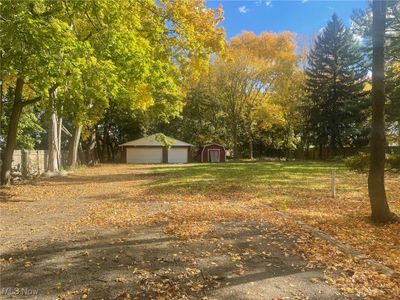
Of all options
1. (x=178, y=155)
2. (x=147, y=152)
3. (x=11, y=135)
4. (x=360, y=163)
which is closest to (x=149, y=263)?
(x=360, y=163)

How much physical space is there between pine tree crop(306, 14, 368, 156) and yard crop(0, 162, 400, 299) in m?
29.9

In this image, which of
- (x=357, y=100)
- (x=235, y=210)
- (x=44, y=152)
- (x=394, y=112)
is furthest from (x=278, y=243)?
(x=357, y=100)

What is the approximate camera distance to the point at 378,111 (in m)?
7.96

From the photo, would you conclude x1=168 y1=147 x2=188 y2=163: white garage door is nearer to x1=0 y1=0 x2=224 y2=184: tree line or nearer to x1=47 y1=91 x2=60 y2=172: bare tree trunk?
x1=47 y1=91 x2=60 y2=172: bare tree trunk

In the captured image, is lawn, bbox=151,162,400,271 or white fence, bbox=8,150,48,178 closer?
lawn, bbox=151,162,400,271

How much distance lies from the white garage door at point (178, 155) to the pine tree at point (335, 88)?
1500cm

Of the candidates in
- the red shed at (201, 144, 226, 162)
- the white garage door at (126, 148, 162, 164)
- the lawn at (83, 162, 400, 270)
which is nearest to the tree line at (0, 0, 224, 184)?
the lawn at (83, 162, 400, 270)

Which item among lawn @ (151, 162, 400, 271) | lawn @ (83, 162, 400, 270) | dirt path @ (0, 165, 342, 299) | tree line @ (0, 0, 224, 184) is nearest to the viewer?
dirt path @ (0, 165, 342, 299)

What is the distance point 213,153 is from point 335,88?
1642cm

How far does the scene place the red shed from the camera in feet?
160

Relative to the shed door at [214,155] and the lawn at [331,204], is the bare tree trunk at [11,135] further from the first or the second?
the shed door at [214,155]

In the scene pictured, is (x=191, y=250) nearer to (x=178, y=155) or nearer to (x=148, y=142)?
(x=148, y=142)

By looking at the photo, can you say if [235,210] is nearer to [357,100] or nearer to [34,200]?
[34,200]

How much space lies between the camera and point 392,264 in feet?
18.2
